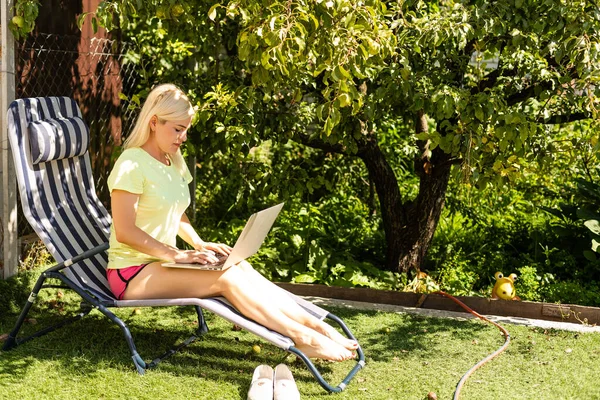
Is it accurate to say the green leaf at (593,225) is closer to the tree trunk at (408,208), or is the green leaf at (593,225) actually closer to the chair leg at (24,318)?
the tree trunk at (408,208)

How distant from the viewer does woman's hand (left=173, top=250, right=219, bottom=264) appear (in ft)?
13.2

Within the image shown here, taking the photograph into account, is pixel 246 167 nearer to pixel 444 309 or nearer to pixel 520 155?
pixel 444 309

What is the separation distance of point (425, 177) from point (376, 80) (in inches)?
40.6

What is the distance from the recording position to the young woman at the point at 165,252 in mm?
3941

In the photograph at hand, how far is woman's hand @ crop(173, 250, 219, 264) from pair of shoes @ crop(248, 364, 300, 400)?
560 millimetres

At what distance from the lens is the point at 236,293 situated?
395cm

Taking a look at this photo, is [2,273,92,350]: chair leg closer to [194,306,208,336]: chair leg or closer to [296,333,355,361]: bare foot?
[194,306,208,336]: chair leg

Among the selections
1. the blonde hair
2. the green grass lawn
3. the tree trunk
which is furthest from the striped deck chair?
the tree trunk

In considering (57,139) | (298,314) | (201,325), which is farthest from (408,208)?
(57,139)

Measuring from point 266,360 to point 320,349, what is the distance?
0.50m

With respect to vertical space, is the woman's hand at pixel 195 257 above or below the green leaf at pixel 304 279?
above

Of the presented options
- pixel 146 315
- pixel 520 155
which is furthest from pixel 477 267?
pixel 146 315

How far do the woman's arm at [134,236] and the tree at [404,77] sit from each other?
842 mm

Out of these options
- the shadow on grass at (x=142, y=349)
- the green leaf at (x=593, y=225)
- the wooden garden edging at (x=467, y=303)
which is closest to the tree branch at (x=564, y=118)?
the green leaf at (x=593, y=225)
